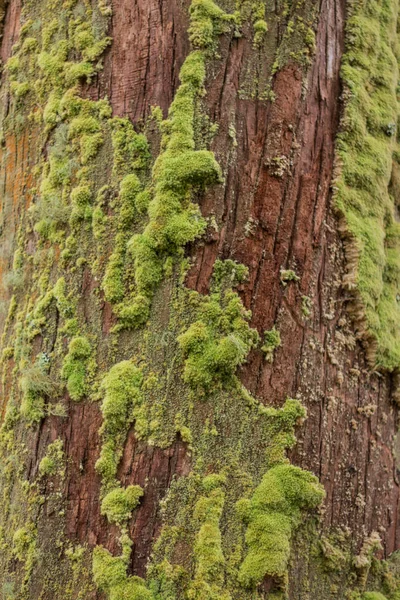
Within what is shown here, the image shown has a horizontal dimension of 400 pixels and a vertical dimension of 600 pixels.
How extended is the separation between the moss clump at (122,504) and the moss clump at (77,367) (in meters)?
0.48

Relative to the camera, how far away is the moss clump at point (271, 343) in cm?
241

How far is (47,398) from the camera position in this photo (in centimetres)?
248

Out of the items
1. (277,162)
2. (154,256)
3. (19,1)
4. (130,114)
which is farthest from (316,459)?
(19,1)

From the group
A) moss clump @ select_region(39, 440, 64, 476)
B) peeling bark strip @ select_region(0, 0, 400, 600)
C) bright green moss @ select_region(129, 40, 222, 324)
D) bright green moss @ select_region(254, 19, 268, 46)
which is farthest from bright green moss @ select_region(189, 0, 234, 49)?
moss clump @ select_region(39, 440, 64, 476)

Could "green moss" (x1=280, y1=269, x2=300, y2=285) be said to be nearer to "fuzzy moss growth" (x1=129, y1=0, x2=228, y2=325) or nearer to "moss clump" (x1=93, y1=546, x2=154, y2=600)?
"fuzzy moss growth" (x1=129, y1=0, x2=228, y2=325)

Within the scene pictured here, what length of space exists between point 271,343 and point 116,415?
807mm

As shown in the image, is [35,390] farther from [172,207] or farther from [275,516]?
[275,516]

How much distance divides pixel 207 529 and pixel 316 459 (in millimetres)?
618

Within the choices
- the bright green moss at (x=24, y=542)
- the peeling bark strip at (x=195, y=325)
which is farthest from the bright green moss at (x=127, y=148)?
the bright green moss at (x=24, y=542)

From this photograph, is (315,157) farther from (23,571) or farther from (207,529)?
(23,571)

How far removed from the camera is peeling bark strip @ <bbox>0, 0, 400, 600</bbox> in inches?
90.1

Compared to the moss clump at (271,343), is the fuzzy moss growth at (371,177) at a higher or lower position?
higher

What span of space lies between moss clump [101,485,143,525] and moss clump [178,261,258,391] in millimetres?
548

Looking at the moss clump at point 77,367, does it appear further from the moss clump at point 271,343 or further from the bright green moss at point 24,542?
the moss clump at point 271,343
